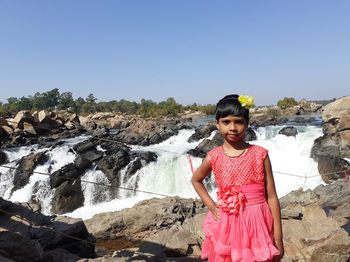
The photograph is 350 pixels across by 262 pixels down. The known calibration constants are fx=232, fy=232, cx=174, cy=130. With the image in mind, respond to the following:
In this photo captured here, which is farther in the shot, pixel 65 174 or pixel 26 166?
pixel 26 166

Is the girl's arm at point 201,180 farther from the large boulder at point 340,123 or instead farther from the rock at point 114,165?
the large boulder at point 340,123

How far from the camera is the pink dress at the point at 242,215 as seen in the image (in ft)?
4.34

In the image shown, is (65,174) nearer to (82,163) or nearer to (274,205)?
(82,163)

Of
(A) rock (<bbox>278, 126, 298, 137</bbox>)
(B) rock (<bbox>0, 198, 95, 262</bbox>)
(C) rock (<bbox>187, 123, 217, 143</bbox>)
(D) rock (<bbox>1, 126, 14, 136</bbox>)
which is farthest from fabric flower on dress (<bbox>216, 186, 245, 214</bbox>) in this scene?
(D) rock (<bbox>1, 126, 14, 136</bbox>)

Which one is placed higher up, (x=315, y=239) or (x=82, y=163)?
(x=315, y=239)

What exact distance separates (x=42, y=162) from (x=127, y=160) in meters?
4.85

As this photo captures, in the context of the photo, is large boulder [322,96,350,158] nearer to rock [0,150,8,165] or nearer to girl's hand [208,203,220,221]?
girl's hand [208,203,220,221]

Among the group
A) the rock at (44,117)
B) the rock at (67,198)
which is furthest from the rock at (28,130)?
the rock at (67,198)

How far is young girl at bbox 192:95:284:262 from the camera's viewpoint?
1334mm

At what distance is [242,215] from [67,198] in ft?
36.7

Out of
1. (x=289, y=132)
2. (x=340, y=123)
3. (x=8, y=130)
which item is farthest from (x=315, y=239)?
(x=8, y=130)

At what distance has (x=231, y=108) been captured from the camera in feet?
4.65

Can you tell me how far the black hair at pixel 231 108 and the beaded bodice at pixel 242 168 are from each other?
222 mm

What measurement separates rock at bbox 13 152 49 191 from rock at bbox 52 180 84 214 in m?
2.16
